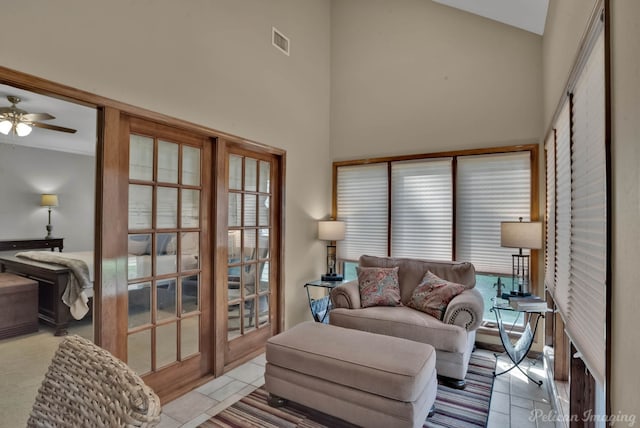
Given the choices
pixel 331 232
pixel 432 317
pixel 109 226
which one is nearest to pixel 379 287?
pixel 432 317

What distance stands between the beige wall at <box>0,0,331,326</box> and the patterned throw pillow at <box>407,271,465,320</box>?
146 cm

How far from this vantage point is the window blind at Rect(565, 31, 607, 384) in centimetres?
128

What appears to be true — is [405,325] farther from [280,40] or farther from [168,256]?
[280,40]

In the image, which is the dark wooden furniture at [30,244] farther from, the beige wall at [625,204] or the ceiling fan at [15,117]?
the beige wall at [625,204]

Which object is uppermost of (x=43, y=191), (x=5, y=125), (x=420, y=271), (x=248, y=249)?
(x=5, y=125)

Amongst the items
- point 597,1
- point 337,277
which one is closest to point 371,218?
point 337,277

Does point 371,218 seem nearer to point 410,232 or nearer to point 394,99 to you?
point 410,232

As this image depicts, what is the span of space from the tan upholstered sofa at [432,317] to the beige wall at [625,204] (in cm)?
182

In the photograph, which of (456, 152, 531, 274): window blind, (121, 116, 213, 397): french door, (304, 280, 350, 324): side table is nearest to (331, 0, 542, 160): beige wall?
(456, 152, 531, 274): window blind

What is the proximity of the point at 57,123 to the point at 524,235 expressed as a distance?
20.9ft

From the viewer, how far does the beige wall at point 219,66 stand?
6.46 ft

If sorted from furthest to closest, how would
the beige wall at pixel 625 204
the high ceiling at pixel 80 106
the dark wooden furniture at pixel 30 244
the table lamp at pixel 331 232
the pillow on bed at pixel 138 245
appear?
Answer: the dark wooden furniture at pixel 30 244 → the table lamp at pixel 331 232 → the high ceiling at pixel 80 106 → the pillow on bed at pixel 138 245 → the beige wall at pixel 625 204

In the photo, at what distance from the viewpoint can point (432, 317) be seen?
3100 millimetres

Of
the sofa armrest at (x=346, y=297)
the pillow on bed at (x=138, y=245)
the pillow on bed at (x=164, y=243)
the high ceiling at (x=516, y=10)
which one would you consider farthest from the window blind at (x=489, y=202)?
the pillow on bed at (x=138, y=245)
